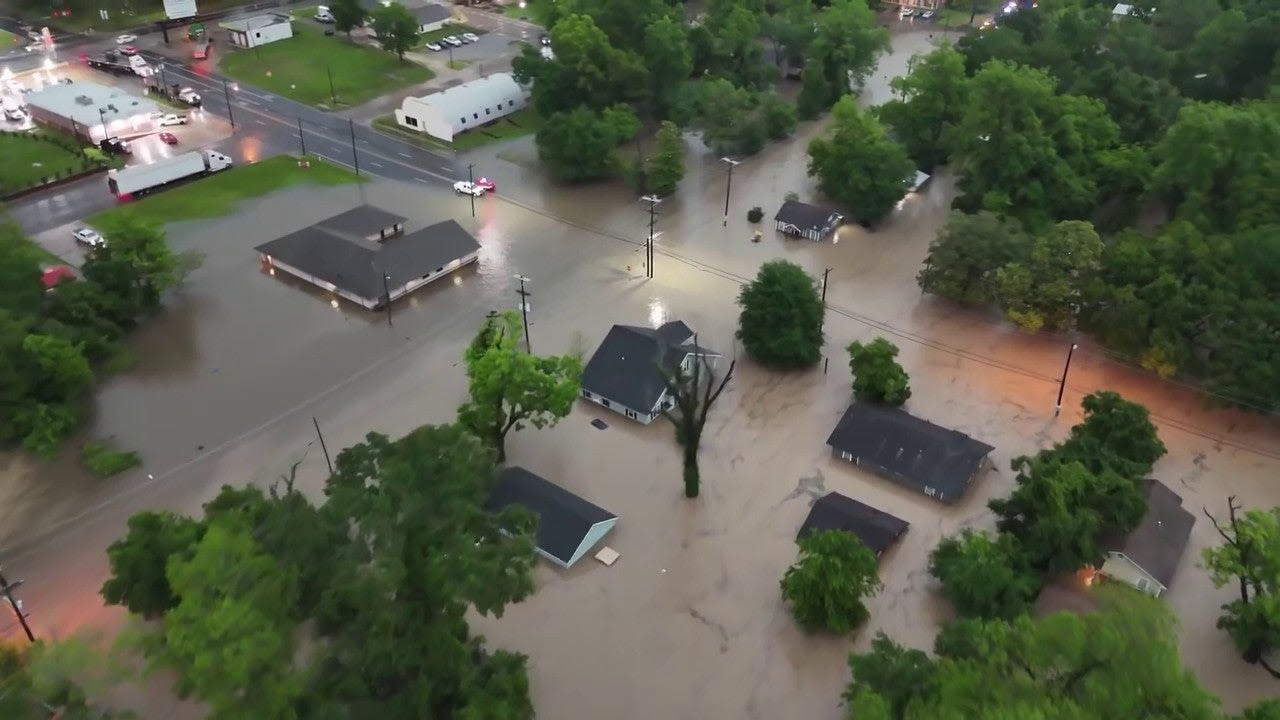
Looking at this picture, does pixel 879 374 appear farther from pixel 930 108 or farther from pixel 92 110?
pixel 92 110

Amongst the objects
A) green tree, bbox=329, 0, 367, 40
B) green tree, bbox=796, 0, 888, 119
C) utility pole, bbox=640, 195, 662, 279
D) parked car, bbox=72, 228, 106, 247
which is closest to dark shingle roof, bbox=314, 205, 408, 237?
parked car, bbox=72, 228, 106, 247

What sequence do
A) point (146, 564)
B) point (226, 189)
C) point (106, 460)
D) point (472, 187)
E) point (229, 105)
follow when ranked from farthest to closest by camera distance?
point (229, 105) → point (226, 189) → point (472, 187) → point (106, 460) → point (146, 564)

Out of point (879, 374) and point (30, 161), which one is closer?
point (879, 374)

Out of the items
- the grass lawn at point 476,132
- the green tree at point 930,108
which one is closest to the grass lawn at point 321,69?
the grass lawn at point 476,132

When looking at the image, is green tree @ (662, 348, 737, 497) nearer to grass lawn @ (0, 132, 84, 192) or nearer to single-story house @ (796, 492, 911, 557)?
single-story house @ (796, 492, 911, 557)

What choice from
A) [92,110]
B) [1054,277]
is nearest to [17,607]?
[1054,277]

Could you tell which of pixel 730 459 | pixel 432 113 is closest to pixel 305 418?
pixel 730 459
